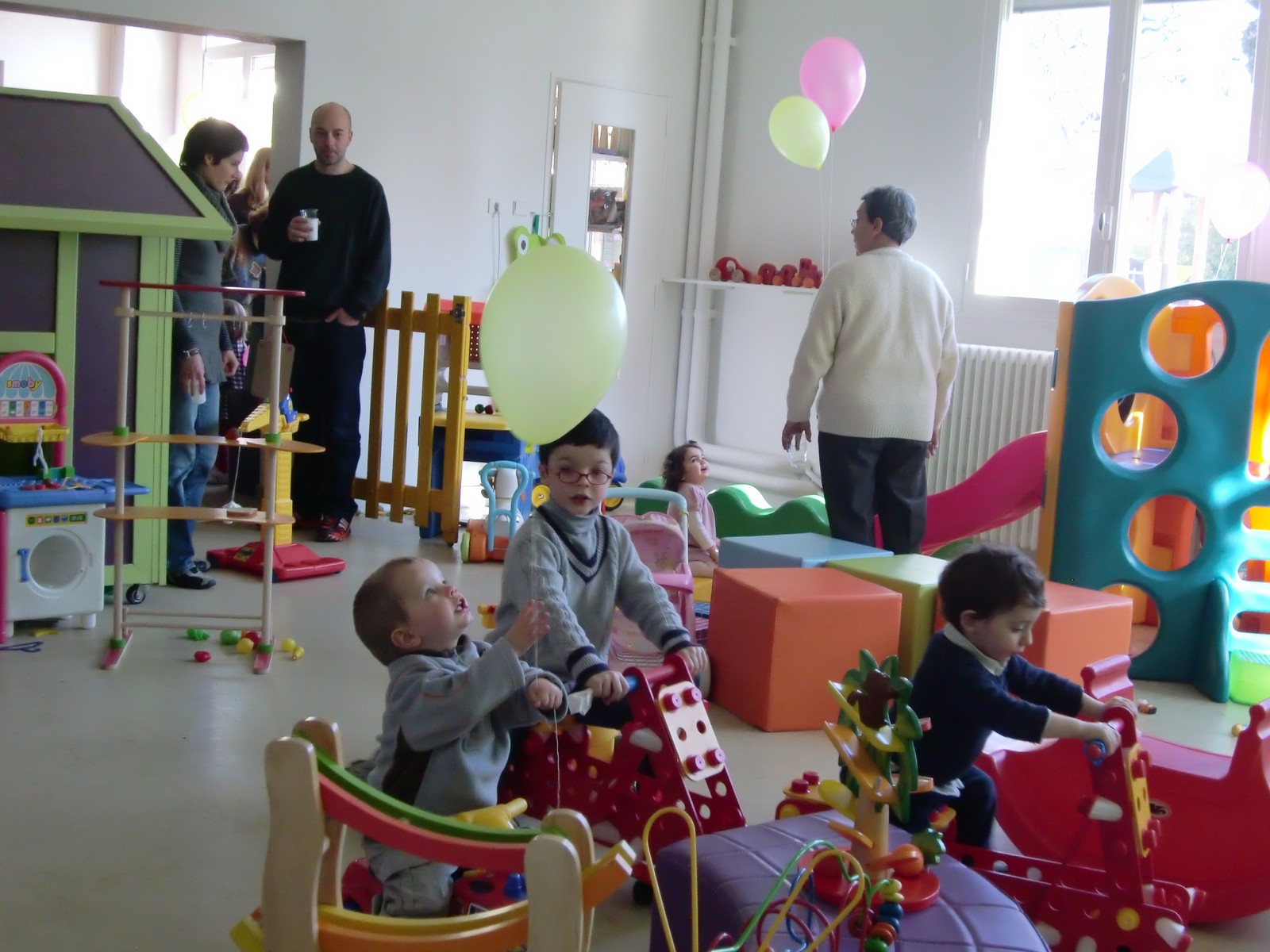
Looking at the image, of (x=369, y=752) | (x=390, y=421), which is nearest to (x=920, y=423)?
(x=369, y=752)

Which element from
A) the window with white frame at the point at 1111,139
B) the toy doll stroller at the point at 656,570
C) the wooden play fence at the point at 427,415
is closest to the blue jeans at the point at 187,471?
the wooden play fence at the point at 427,415

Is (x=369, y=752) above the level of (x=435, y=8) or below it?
below

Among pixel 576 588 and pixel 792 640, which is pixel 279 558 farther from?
pixel 576 588

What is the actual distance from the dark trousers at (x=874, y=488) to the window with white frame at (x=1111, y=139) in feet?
6.71

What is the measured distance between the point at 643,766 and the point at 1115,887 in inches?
34.0

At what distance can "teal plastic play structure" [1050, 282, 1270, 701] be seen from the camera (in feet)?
14.1

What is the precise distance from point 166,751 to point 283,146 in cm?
394

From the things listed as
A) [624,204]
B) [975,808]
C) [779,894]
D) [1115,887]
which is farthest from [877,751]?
[624,204]

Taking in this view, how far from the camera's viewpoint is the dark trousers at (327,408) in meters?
5.59

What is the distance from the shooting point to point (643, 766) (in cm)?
254

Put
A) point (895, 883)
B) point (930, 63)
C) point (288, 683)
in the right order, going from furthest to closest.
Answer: point (930, 63) → point (288, 683) → point (895, 883)

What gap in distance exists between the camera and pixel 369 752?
10.3ft

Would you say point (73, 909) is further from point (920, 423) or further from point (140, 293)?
point (920, 423)

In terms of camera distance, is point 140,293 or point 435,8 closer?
point 140,293
